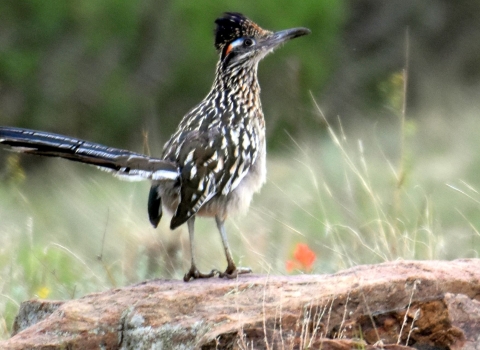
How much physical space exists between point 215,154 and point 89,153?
1.01 meters

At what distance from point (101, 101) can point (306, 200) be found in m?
9.10

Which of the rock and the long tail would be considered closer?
the rock

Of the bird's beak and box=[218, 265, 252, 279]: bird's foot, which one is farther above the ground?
the bird's beak

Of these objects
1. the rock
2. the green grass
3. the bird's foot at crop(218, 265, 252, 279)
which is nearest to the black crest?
the green grass

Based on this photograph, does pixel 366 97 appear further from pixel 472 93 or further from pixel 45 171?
pixel 45 171

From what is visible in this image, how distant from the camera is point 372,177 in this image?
430 inches

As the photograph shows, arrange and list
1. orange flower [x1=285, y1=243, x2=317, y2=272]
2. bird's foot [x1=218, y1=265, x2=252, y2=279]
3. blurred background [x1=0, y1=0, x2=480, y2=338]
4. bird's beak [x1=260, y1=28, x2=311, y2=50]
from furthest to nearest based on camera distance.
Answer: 1. blurred background [x1=0, y1=0, x2=480, y2=338]
2. bird's beak [x1=260, y1=28, x2=311, y2=50]
3. orange flower [x1=285, y1=243, x2=317, y2=272]
4. bird's foot [x1=218, y1=265, x2=252, y2=279]

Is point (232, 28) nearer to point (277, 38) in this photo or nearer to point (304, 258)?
point (277, 38)

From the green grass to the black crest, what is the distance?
850 millimetres

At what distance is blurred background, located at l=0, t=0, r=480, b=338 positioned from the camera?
674cm

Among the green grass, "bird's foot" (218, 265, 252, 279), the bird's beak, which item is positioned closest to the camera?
"bird's foot" (218, 265, 252, 279)

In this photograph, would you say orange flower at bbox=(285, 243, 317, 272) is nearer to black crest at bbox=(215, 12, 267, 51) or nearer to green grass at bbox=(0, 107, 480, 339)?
green grass at bbox=(0, 107, 480, 339)

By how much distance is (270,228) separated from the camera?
7.74 meters

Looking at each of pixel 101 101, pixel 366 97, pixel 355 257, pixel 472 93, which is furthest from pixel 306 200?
pixel 366 97
